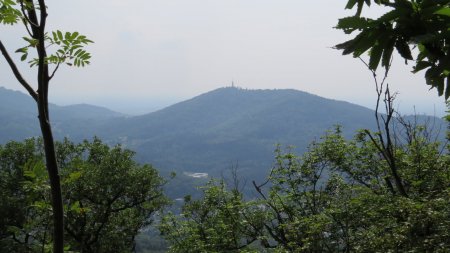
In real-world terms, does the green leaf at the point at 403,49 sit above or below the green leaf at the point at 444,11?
below

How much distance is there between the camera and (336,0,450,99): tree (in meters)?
1.79

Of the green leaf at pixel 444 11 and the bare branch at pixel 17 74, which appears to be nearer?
the green leaf at pixel 444 11

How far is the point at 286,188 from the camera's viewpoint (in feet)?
74.1

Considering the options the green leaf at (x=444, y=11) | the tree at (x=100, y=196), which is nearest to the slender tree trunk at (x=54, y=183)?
the green leaf at (x=444, y=11)

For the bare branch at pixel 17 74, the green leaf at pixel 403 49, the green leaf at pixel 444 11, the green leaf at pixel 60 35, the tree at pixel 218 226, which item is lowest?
the tree at pixel 218 226

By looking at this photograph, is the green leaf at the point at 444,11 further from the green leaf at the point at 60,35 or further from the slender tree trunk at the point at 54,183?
the green leaf at the point at 60,35

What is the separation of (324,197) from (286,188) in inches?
104

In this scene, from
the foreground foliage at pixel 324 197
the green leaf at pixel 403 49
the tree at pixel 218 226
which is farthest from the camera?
the tree at pixel 218 226

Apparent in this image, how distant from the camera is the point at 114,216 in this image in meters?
33.2

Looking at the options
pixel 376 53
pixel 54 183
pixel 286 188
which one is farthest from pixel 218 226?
pixel 376 53

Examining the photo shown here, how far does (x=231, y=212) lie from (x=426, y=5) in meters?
19.8

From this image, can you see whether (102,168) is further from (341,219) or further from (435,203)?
(435,203)

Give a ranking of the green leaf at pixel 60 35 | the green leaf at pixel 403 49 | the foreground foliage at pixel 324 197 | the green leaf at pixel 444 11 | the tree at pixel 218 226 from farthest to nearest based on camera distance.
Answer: the tree at pixel 218 226 < the foreground foliage at pixel 324 197 < the green leaf at pixel 60 35 < the green leaf at pixel 403 49 < the green leaf at pixel 444 11

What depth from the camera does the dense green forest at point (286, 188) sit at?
203cm
